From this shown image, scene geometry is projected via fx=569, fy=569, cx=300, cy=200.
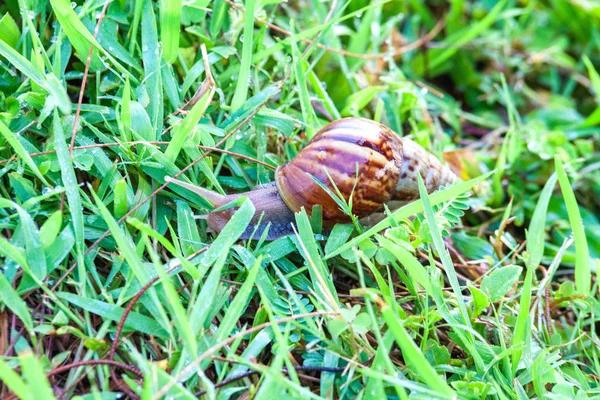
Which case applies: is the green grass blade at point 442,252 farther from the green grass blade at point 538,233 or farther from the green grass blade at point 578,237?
the green grass blade at point 578,237

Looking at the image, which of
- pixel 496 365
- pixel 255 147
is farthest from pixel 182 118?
pixel 496 365

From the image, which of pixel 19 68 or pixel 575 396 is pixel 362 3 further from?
pixel 575 396

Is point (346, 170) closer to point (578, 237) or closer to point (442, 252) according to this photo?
point (442, 252)

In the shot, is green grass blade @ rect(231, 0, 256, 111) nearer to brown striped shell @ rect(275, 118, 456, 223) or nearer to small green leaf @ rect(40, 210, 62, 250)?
brown striped shell @ rect(275, 118, 456, 223)

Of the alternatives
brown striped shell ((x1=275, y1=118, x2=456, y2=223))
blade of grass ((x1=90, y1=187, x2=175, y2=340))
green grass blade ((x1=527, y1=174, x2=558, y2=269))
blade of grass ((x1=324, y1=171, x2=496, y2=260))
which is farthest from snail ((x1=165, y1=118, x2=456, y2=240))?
green grass blade ((x1=527, y1=174, x2=558, y2=269))

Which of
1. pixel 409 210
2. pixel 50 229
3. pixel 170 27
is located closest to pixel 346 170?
pixel 409 210

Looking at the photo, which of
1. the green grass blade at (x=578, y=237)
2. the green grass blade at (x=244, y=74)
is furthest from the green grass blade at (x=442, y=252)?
the green grass blade at (x=244, y=74)
